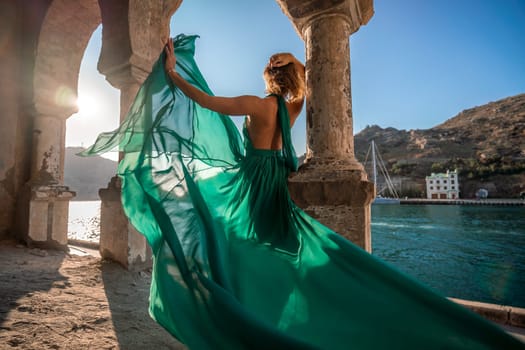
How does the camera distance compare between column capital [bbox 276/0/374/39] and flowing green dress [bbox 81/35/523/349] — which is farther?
column capital [bbox 276/0/374/39]

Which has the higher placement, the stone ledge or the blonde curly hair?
the blonde curly hair

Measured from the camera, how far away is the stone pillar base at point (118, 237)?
297 cm

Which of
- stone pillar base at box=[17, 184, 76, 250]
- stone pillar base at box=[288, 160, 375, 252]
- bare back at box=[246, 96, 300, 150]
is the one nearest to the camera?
bare back at box=[246, 96, 300, 150]

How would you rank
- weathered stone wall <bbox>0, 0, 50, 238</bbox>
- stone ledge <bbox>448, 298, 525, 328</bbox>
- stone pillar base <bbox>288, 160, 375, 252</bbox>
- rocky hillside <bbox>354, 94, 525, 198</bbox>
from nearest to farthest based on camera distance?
1. stone pillar base <bbox>288, 160, 375, 252</bbox>
2. stone ledge <bbox>448, 298, 525, 328</bbox>
3. weathered stone wall <bbox>0, 0, 50, 238</bbox>
4. rocky hillside <bbox>354, 94, 525, 198</bbox>

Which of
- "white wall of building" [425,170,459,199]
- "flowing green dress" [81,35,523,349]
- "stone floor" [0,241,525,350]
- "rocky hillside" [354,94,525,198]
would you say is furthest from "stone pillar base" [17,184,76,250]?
"rocky hillside" [354,94,525,198]

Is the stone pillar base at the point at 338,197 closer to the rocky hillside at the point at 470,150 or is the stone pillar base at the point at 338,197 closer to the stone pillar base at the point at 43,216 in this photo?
the stone pillar base at the point at 43,216

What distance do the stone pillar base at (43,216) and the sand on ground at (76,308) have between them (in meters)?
1.16

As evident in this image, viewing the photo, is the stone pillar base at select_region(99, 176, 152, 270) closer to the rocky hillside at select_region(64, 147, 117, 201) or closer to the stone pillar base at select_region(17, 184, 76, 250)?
the stone pillar base at select_region(17, 184, 76, 250)

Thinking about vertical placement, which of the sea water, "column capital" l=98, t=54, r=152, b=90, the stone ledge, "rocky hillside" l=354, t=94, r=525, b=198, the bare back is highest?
"rocky hillside" l=354, t=94, r=525, b=198

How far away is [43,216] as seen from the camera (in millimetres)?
4348

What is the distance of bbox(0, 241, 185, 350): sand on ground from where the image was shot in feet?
4.73

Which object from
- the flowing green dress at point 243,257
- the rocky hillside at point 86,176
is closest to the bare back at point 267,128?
the flowing green dress at point 243,257

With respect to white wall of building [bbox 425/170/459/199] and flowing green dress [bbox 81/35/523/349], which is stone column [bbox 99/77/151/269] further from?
white wall of building [bbox 425/170/459/199]

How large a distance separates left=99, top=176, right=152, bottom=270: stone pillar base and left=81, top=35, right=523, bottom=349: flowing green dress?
4.76 feet
